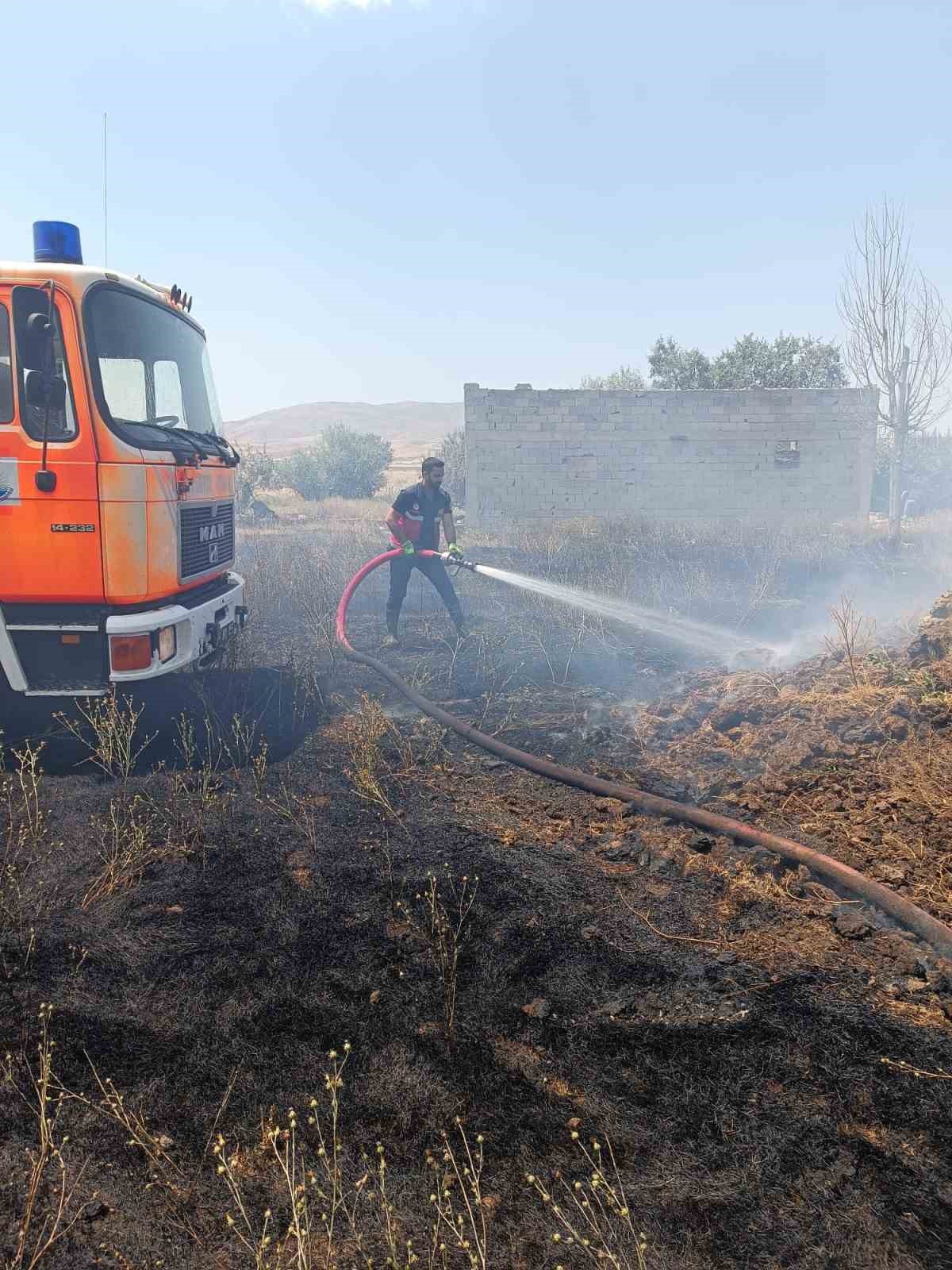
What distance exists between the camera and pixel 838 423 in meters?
18.1

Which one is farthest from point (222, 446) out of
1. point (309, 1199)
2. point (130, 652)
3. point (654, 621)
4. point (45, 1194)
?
point (654, 621)

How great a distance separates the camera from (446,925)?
3184 mm

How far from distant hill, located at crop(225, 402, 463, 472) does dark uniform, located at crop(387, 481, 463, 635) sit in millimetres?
92346

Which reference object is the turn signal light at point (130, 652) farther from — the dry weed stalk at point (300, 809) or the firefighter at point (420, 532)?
the firefighter at point (420, 532)

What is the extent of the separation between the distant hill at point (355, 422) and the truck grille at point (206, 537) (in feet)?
310

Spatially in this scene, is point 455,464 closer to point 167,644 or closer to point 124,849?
point 167,644

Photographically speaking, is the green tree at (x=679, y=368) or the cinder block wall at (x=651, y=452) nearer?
the cinder block wall at (x=651, y=452)

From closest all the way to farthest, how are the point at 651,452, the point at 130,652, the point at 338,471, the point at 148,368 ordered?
the point at 130,652, the point at 148,368, the point at 651,452, the point at 338,471

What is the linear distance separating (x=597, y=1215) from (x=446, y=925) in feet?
4.16

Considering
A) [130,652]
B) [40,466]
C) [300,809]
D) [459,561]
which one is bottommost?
[300,809]

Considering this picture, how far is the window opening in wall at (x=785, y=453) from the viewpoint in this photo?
709 inches

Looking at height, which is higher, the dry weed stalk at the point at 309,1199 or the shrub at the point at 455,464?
the shrub at the point at 455,464

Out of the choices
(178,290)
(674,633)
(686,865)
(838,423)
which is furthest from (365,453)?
(686,865)

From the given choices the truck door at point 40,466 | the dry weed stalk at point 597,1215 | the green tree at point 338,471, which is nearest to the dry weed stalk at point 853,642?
the dry weed stalk at point 597,1215
